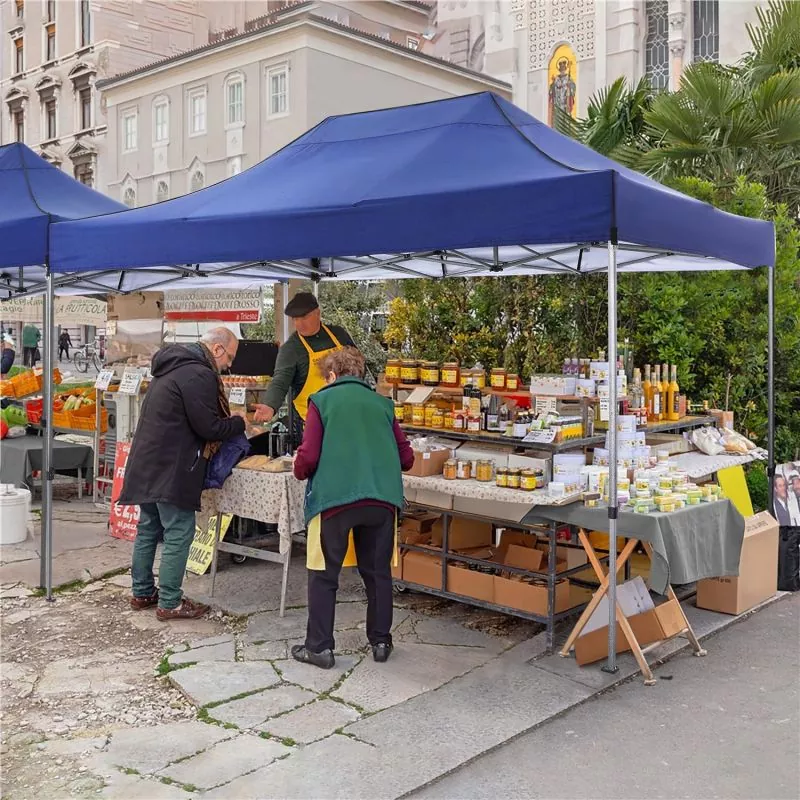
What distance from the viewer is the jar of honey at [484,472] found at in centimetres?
543

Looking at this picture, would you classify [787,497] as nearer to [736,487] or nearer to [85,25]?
[736,487]

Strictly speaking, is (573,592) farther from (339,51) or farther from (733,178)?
(339,51)

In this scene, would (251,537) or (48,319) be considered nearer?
(48,319)

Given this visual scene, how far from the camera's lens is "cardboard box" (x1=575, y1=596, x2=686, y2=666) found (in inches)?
190

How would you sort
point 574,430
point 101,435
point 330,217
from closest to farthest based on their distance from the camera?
1. point 330,217
2. point 574,430
3. point 101,435

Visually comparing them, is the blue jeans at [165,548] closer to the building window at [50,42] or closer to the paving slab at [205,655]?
the paving slab at [205,655]

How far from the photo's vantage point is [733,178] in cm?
923

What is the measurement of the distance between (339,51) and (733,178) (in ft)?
78.1

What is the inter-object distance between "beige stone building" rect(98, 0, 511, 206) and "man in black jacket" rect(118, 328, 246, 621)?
24989 mm

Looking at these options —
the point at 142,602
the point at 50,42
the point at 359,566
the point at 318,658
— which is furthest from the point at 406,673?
the point at 50,42

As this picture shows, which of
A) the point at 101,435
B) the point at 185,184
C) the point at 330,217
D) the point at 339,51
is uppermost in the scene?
the point at 339,51

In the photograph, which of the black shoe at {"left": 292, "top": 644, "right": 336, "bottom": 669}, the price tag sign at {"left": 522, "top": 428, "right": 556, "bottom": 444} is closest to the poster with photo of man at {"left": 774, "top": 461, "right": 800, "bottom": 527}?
the price tag sign at {"left": 522, "top": 428, "right": 556, "bottom": 444}

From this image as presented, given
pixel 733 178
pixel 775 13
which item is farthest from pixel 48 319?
pixel 775 13

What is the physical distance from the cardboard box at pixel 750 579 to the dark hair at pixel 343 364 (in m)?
2.67
